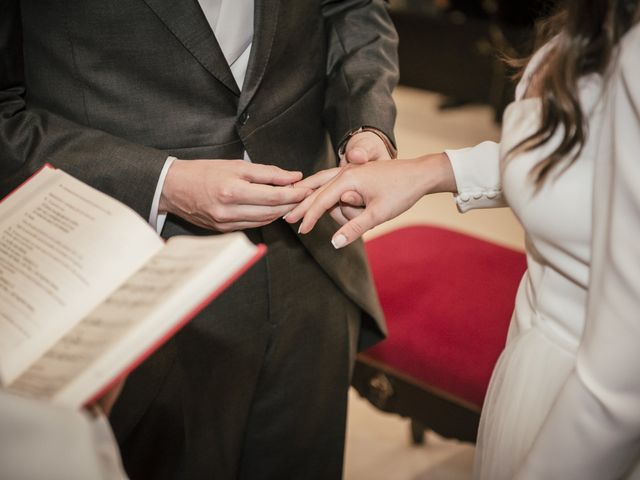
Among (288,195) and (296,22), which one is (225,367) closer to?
(288,195)

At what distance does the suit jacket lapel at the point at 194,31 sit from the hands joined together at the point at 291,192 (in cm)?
18

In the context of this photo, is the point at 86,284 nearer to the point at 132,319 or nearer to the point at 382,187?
the point at 132,319

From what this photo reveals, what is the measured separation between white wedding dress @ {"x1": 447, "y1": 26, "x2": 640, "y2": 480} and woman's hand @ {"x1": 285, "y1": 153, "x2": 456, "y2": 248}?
8.4 inches

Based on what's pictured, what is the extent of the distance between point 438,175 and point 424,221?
2.41 m

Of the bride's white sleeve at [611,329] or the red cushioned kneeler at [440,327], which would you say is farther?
the red cushioned kneeler at [440,327]

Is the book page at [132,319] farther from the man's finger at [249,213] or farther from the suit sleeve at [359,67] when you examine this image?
the suit sleeve at [359,67]

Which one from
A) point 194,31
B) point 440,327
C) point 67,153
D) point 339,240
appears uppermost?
point 194,31

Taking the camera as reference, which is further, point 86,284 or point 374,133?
point 374,133

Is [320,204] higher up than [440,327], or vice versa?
[320,204]

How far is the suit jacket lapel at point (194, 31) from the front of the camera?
1.17m

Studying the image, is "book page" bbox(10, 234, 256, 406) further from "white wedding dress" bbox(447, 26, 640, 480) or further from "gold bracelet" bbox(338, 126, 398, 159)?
"gold bracelet" bbox(338, 126, 398, 159)

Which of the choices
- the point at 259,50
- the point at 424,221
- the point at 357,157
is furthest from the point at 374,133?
the point at 424,221

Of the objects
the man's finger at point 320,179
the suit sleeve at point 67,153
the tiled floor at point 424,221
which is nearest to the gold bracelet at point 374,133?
the man's finger at point 320,179

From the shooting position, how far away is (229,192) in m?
1.11
